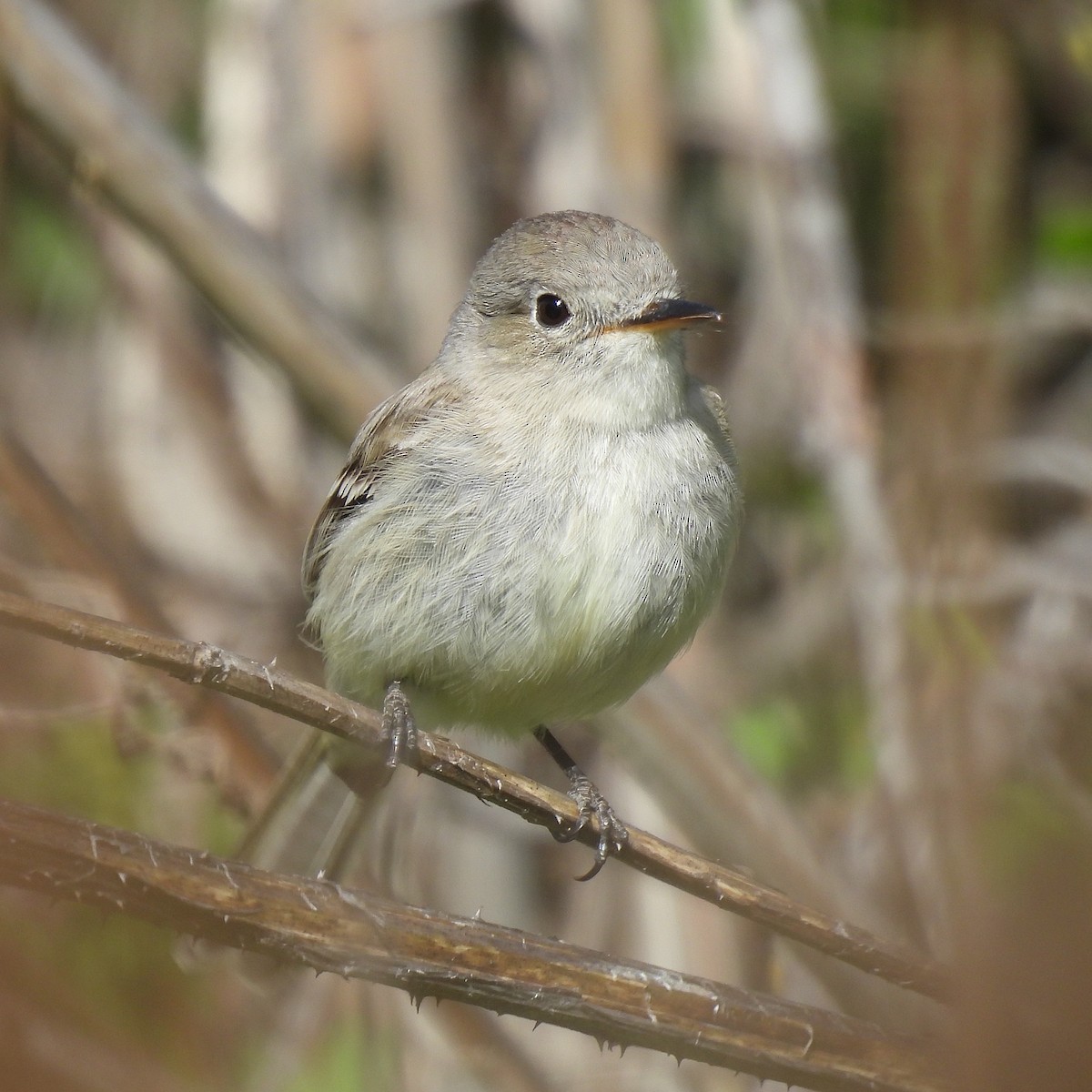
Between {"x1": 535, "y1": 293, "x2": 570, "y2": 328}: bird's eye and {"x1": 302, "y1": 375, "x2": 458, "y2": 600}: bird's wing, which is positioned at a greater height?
{"x1": 535, "y1": 293, "x2": 570, "y2": 328}: bird's eye

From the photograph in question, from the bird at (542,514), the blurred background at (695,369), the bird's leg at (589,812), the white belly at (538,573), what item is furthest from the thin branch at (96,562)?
the bird's leg at (589,812)

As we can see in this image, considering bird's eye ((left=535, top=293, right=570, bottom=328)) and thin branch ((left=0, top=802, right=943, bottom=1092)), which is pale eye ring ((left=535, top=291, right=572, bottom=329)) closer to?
bird's eye ((left=535, top=293, right=570, bottom=328))

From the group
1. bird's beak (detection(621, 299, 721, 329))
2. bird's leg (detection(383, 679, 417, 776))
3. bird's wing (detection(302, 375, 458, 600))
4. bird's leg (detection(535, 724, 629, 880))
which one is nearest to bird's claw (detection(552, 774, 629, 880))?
bird's leg (detection(535, 724, 629, 880))

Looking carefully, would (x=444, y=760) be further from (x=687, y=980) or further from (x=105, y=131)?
(x=105, y=131)

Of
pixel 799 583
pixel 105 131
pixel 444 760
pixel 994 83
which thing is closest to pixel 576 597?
pixel 444 760

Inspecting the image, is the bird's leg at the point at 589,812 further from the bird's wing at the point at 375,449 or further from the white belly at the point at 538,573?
the bird's wing at the point at 375,449

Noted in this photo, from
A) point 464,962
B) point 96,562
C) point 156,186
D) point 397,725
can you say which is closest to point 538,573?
point 397,725

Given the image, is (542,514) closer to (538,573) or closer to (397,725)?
(538,573)

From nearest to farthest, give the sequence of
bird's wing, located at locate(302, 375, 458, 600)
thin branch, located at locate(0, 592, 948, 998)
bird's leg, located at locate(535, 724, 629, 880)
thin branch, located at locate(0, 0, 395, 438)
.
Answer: thin branch, located at locate(0, 592, 948, 998), bird's leg, located at locate(535, 724, 629, 880), bird's wing, located at locate(302, 375, 458, 600), thin branch, located at locate(0, 0, 395, 438)
